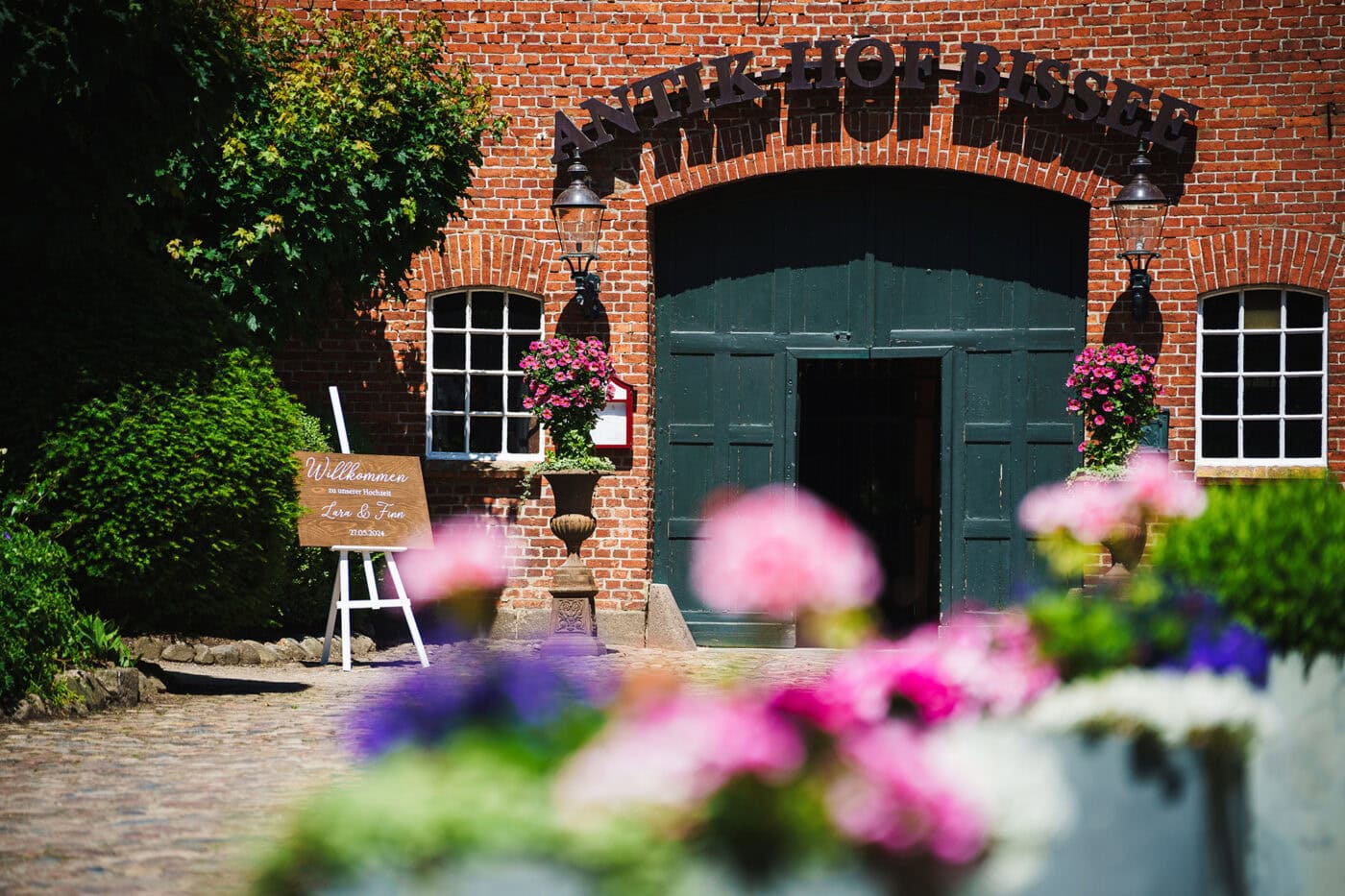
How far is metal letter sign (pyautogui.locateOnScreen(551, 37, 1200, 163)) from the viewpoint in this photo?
12172 millimetres

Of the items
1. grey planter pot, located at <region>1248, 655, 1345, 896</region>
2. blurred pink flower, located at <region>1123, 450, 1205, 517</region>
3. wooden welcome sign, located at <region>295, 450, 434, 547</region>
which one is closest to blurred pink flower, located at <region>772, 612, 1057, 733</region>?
grey planter pot, located at <region>1248, 655, 1345, 896</region>

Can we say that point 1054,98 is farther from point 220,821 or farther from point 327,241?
point 220,821

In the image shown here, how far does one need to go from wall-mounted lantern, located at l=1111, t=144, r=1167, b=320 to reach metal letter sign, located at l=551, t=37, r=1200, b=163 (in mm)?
349

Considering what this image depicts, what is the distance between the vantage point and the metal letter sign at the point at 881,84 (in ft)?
39.9

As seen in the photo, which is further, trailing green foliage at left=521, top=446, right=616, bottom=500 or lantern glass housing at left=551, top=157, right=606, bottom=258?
lantern glass housing at left=551, top=157, right=606, bottom=258

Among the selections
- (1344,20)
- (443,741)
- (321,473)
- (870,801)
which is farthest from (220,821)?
(1344,20)

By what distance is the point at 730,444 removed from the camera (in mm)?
13008

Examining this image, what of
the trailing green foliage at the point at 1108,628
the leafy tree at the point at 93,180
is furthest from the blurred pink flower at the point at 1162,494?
the leafy tree at the point at 93,180

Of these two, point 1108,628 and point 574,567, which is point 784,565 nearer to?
point 1108,628

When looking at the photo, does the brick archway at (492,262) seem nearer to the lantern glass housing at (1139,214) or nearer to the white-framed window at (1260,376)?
the lantern glass housing at (1139,214)

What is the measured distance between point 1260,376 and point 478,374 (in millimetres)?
5667

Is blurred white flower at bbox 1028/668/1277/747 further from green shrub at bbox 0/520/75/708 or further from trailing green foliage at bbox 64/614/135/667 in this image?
trailing green foliage at bbox 64/614/135/667

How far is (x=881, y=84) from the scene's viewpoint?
1237 centimetres

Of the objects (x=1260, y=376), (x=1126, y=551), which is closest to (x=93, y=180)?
(x=1126, y=551)
